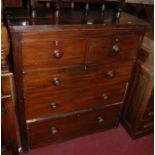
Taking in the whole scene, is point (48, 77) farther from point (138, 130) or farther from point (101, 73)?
point (138, 130)

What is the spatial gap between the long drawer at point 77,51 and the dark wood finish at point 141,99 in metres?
0.18

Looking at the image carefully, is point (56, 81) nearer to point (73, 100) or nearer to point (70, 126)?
point (73, 100)

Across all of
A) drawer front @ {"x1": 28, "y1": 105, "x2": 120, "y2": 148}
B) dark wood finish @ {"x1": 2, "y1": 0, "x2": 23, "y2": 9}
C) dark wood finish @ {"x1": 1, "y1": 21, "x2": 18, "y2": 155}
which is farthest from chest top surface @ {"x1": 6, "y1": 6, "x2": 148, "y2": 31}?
drawer front @ {"x1": 28, "y1": 105, "x2": 120, "y2": 148}

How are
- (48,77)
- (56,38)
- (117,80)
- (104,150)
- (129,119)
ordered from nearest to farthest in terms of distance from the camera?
(56,38)
(48,77)
(117,80)
(104,150)
(129,119)

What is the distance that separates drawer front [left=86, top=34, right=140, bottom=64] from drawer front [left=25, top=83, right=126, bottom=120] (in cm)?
25

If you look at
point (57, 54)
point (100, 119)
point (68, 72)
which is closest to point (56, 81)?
point (68, 72)

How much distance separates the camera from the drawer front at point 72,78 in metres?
1.18

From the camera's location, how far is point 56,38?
→ 1.06 m

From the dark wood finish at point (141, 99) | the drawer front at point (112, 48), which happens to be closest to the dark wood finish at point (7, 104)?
the drawer front at point (112, 48)

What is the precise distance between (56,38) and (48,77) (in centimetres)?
27

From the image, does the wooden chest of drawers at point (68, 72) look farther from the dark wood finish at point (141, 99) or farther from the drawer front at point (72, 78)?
the dark wood finish at point (141, 99)

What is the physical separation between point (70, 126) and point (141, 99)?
62cm

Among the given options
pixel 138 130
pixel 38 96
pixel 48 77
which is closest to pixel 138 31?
pixel 48 77

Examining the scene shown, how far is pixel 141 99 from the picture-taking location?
5.09 ft
